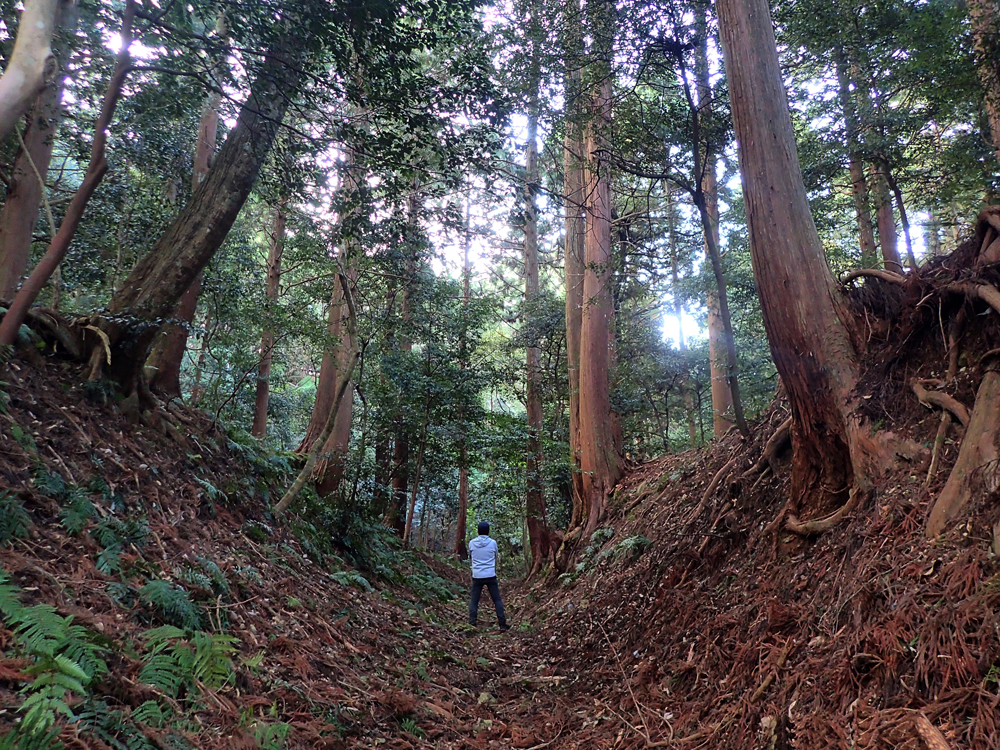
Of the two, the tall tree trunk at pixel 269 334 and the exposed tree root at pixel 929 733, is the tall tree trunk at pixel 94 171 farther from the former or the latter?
the tall tree trunk at pixel 269 334

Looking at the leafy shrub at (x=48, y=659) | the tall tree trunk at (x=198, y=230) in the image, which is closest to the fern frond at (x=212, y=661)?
the leafy shrub at (x=48, y=659)

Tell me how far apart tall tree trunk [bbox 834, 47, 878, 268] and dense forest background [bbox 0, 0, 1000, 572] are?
6 cm

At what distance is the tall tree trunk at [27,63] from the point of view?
3.60 m

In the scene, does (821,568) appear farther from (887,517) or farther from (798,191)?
(798,191)

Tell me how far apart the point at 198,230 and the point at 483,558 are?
6176 millimetres

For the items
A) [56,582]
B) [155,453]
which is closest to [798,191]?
[56,582]

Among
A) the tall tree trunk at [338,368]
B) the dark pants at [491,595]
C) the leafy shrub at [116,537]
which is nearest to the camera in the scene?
the leafy shrub at [116,537]

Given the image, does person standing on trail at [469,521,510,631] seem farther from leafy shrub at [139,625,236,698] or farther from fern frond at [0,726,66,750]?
fern frond at [0,726,66,750]

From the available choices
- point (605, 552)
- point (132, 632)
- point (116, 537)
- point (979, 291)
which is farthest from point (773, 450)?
point (116, 537)

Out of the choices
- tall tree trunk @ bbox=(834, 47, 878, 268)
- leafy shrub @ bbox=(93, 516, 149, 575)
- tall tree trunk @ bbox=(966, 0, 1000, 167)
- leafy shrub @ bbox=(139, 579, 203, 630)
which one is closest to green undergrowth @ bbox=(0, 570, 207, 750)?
leafy shrub @ bbox=(139, 579, 203, 630)

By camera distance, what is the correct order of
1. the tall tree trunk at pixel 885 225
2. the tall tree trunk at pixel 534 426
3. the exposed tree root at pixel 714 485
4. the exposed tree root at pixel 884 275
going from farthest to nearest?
the tall tree trunk at pixel 534 426, the tall tree trunk at pixel 885 225, the exposed tree root at pixel 714 485, the exposed tree root at pixel 884 275

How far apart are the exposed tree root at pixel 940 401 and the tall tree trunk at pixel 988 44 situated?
5156mm

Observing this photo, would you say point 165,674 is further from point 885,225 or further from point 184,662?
point 885,225

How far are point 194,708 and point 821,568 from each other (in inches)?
157
